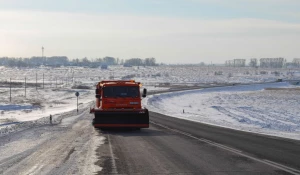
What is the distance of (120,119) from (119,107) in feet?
2.61

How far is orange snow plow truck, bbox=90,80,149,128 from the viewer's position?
22.9 m

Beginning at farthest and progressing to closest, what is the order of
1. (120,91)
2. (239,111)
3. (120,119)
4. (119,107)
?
(239,111) → (120,91) → (119,107) → (120,119)

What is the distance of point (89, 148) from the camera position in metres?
16.0

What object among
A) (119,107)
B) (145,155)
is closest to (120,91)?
(119,107)

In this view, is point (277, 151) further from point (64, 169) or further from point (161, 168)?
point (64, 169)

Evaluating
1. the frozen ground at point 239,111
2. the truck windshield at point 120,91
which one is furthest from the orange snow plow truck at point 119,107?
the frozen ground at point 239,111

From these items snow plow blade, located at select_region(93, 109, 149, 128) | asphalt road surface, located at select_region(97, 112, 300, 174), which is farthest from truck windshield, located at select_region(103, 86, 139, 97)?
asphalt road surface, located at select_region(97, 112, 300, 174)

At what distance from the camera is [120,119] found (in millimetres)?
22938

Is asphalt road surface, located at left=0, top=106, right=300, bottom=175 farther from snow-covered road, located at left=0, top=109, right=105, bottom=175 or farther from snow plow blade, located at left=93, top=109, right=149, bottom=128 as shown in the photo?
snow plow blade, located at left=93, top=109, right=149, bottom=128

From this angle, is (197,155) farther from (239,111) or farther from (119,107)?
(239,111)

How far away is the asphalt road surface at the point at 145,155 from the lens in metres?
11.5

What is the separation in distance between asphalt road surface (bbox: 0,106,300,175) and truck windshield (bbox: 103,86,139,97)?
3364 millimetres

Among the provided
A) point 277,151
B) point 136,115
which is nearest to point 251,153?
point 277,151

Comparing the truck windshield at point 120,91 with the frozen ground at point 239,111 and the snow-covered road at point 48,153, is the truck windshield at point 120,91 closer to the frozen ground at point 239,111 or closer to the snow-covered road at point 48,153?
the snow-covered road at point 48,153
